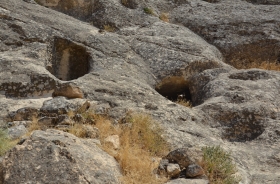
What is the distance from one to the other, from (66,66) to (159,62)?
308cm

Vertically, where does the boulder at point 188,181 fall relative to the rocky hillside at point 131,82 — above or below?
above

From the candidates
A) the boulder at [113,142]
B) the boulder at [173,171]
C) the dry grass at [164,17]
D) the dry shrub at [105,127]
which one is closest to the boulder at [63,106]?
the dry shrub at [105,127]

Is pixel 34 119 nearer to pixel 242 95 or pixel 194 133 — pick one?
pixel 194 133

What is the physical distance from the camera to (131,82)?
466 inches

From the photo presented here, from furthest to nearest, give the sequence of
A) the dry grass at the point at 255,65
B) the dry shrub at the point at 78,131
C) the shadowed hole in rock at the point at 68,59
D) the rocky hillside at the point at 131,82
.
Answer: the dry grass at the point at 255,65 < the shadowed hole in rock at the point at 68,59 < the dry shrub at the point at 78,131 < the rocky hillside at the point at 131,82

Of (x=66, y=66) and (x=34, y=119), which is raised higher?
(x=34, y=119)

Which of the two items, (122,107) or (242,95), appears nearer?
(122,107)

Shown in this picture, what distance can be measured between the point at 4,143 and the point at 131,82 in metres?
5.15

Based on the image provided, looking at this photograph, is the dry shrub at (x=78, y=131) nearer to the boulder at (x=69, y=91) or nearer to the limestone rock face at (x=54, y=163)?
the limestone rock face at (x=54, y=163)

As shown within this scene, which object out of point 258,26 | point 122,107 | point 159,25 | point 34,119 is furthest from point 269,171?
point 258,26

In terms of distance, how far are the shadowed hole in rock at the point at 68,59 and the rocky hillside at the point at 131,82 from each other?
0.03 meters

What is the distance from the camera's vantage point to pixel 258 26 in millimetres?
17078

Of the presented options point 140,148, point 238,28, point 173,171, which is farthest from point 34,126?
point 238,28

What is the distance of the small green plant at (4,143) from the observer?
23.5ft
